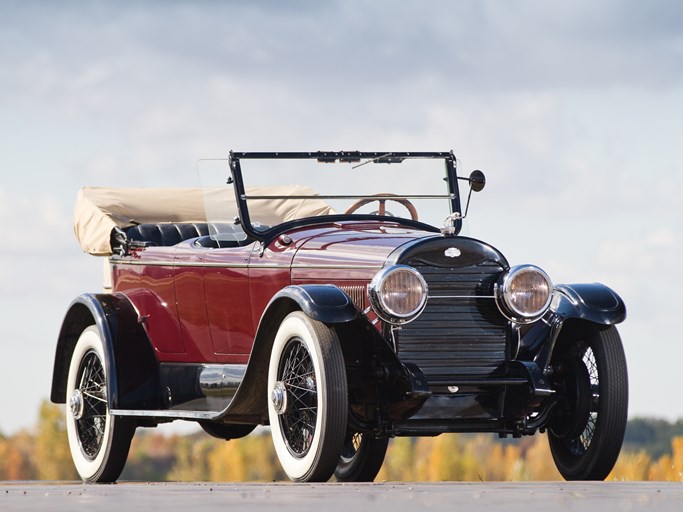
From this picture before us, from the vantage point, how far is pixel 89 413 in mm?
11469

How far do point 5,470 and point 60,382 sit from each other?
58.7 m

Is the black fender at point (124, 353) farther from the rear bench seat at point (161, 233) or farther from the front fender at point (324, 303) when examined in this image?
the front fender at point (324, 303)

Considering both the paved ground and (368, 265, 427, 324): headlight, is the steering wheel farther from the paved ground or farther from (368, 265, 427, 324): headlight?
the paved ground

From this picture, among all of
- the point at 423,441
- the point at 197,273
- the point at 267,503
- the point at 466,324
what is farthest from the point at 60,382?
the point at 423,441

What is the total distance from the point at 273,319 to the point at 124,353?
1.96 m

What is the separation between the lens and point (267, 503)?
6359mm

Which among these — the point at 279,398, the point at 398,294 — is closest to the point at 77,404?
the point at 279,398

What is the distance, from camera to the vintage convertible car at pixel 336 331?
29.0 ft

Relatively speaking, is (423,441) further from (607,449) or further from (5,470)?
(607,449)

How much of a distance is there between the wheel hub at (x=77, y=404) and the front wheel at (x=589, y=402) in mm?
3673

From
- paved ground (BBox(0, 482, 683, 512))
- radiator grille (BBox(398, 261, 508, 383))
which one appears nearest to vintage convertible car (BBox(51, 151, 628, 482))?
radiator grille (BBox(398, 261, 508, 383))

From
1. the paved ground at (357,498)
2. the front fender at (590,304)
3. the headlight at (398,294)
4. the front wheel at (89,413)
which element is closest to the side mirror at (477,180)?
the front fender at (590,304)

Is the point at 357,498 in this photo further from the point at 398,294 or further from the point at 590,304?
the point at 590,304

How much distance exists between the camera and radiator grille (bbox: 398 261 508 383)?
9.06m
